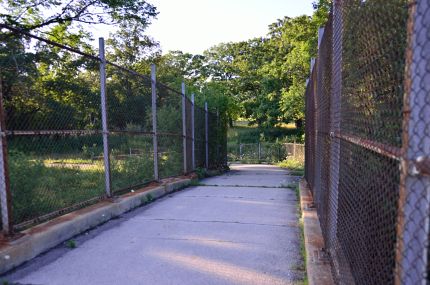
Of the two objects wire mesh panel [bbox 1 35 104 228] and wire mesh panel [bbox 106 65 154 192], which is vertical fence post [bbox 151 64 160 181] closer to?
wire mesh panel [bbox 106 65 154 192]

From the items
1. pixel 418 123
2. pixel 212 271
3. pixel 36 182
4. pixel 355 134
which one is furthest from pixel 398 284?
pixel 36 182

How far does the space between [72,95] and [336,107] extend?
3.93 metres

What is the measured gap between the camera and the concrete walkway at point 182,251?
335cm

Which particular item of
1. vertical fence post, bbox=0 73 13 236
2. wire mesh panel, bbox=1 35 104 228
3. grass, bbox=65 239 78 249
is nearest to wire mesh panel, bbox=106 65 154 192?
wire mesh panel, bbox=1 35 104 228

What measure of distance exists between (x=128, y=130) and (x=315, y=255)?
4.53 metres

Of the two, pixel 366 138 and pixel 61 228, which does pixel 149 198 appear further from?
pixel 366 138

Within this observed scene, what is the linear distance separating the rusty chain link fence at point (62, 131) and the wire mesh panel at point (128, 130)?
0.02 metres

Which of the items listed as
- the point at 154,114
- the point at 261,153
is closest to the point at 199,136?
the point at 154,114

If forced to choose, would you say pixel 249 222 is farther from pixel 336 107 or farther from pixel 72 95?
pixel 72 95

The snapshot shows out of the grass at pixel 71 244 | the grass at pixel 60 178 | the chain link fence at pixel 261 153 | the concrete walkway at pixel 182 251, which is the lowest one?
the chain link fence at pixel 261 153

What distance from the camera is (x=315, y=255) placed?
3.44m

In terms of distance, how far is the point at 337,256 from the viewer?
9.80ft

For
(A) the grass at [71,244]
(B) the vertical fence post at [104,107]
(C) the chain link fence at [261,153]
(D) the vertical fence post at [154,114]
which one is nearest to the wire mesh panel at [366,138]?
(A) the grass at [71,244]

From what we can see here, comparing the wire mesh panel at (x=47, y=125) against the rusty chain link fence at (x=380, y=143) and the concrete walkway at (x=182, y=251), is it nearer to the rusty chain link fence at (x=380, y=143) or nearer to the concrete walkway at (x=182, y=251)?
the concrete walkway at (x=182, y=251)
